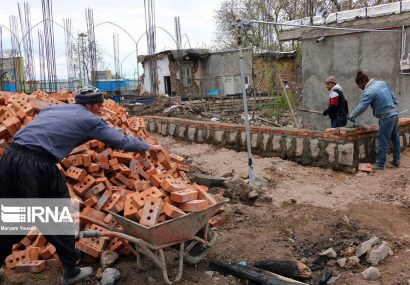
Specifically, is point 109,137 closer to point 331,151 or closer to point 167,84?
point 331,151

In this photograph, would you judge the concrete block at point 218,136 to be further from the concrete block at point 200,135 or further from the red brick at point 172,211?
the red brick at point 172,211

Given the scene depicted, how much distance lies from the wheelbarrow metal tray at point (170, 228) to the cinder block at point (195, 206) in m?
0.05

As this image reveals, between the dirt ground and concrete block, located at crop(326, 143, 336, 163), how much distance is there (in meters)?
0.22

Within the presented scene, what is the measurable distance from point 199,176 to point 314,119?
19.1 ft

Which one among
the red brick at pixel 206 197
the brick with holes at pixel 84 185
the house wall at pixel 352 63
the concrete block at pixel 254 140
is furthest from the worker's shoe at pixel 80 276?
the house wall at pixel 352 63

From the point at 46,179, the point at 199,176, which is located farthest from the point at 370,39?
the point at 46,179

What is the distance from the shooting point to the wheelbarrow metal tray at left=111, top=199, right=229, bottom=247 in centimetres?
316

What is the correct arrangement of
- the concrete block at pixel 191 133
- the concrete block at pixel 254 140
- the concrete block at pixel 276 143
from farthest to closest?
the concrete block at pixel 191 133, the concrete block at pixel 254 140, the concrete block at pixel 276 143

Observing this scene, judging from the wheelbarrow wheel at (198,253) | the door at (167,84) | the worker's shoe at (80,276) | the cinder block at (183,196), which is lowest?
the worker's shoe at (80,276)

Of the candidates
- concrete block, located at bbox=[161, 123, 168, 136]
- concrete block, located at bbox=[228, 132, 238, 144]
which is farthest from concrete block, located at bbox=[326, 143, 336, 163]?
concrete block, located at bbox=[161, 123, 168, 136]

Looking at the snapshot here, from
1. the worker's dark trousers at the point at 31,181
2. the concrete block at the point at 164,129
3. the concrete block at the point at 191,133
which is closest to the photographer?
the worker's dark trousers at the point at 31,181

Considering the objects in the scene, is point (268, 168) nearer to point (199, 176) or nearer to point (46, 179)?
point (199, 176)

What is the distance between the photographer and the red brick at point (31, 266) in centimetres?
381

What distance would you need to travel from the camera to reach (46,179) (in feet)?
11.0
